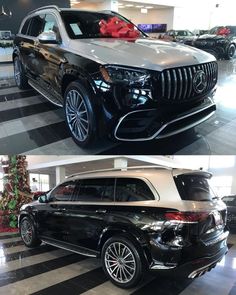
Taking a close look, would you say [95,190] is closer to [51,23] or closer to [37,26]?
[51,23]

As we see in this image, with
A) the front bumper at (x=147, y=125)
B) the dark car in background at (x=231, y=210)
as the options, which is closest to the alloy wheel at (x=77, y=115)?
the front bumper at (x=147, y=125)

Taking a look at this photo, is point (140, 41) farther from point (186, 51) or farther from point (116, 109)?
point (116, 109)

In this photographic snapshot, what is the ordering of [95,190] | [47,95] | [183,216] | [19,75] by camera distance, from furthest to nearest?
[19,75] < [47,95] < [95,190] < [183,216]

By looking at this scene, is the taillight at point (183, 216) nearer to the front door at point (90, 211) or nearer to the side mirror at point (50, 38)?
the front door at point (90, 211)

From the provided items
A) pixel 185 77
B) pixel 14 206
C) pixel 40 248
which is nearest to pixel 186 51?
pixel 185 77

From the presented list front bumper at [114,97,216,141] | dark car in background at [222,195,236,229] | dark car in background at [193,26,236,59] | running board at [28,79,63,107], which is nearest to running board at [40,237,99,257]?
front bumper at [114,97,216,141]

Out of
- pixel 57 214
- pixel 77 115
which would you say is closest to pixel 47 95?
pixel 77 115

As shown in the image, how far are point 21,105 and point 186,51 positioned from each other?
96.8 inches

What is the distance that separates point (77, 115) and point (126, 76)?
27.4 inches

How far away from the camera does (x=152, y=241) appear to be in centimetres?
237

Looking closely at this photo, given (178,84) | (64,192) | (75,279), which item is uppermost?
(178,84)

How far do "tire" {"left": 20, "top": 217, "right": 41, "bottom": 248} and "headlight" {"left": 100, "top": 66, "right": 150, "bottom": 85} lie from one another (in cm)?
268

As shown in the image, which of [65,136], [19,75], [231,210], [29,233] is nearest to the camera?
[65,136]

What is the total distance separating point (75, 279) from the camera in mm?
2873
